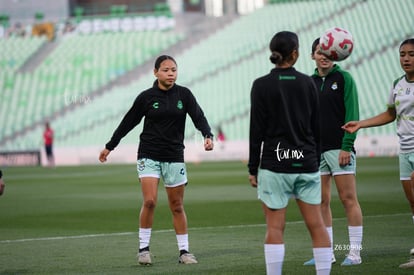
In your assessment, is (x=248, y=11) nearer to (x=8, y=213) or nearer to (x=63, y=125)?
(x=63, y=125)

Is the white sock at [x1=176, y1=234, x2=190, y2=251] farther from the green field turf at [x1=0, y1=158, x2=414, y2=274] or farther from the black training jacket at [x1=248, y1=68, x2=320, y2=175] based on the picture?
the black training jacket at [x1=248, y1=68, x2=320, y2=175]

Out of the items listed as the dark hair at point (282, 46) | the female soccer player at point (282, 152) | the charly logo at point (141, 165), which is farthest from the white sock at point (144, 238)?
the dark hair at point (282, 46)

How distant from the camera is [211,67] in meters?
54.5

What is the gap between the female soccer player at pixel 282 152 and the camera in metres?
8.12

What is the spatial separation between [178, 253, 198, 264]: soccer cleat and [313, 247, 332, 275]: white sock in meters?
2.92

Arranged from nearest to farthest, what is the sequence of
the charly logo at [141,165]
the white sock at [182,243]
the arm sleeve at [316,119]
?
1. the arm sleeve at [316,119]
2. the white sock at [182,243]
3. the charly logo at [141,165]

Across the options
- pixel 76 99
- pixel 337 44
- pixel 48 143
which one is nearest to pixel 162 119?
pixel 337 44

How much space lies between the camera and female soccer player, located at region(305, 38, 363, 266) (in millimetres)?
10297

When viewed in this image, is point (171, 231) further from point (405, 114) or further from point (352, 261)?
point (405, 114)

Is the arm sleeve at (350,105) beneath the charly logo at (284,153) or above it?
above

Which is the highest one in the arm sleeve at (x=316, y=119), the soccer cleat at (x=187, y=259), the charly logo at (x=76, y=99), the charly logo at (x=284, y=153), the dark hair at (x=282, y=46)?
the charly logo at (x=76, y=99)

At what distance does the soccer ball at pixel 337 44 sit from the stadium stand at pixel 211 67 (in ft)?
124

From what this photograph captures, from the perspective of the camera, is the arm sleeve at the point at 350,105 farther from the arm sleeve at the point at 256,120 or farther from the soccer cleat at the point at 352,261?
the arm sleeve at the point at 256,120

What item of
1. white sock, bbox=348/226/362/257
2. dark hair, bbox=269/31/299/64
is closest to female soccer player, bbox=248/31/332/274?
dark hair, bbox=269/31/299/64
